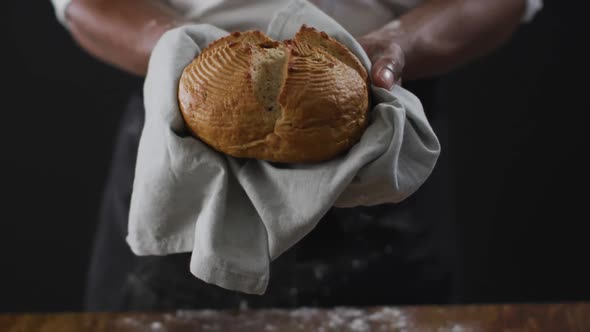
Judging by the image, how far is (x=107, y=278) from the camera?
105cm

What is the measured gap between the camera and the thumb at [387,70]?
636 millimetres

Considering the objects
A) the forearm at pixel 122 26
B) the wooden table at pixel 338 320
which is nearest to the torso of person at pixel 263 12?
the forearm at pixel 122 26

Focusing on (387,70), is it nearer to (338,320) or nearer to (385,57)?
(385,57)

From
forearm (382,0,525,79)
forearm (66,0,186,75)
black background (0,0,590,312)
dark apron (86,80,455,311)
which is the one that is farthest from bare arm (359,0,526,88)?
black background (0,0,590,312)

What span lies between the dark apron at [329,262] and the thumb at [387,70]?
25cm

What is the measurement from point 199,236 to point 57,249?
1.00 m

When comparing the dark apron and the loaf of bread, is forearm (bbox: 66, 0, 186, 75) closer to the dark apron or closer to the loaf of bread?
the dark apron

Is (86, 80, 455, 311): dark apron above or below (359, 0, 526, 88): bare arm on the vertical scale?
below

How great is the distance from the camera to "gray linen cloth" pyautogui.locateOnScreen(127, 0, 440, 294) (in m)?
0.60

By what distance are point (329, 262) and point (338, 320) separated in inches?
4.7

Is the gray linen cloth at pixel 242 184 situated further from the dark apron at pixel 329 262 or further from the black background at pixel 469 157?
the black background at pixel 469 157

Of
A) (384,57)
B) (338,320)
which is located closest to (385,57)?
(384,57)

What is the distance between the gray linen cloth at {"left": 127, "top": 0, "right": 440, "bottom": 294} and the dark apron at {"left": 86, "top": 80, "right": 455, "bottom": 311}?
0.27 meters

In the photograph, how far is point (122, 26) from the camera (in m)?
0.86
